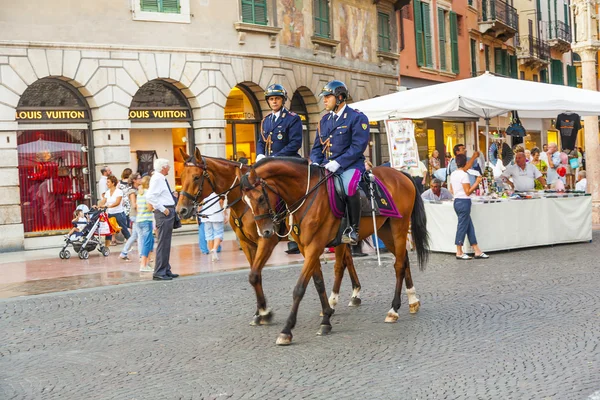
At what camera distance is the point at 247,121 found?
2606 cm

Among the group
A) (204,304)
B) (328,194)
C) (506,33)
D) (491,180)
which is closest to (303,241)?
(328,194)

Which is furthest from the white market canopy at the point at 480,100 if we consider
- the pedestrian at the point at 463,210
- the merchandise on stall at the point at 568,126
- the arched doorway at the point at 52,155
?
the arched doorway at the point at 52,155

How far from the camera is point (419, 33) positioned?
36.2 m

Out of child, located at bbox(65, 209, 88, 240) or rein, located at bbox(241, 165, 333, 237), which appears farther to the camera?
child, located at bbox(65, 209, 88, 240)

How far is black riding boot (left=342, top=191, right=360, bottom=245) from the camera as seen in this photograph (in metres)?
8.98

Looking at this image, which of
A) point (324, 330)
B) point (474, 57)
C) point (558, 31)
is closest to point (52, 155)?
point (324, 330)

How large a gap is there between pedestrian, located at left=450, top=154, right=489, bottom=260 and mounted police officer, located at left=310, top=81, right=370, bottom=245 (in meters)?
5.96

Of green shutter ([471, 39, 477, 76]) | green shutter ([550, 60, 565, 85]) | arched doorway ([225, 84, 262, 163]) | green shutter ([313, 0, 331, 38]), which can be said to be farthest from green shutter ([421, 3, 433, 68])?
green shutter ([550, 60, 565, 85])

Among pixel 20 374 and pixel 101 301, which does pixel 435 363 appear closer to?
pixel 20 374

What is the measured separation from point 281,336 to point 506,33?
39750 mm

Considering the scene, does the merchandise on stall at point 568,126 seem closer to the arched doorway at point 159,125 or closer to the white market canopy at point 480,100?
the white market canopy at point 480,100

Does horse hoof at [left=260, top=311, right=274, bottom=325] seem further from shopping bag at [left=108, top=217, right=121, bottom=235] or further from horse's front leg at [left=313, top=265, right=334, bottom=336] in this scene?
shopping bag at [left=108, top=217, right=121, bottom=235]

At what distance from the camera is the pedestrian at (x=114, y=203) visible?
19.1m

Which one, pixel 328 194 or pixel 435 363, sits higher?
pixel 328 194
